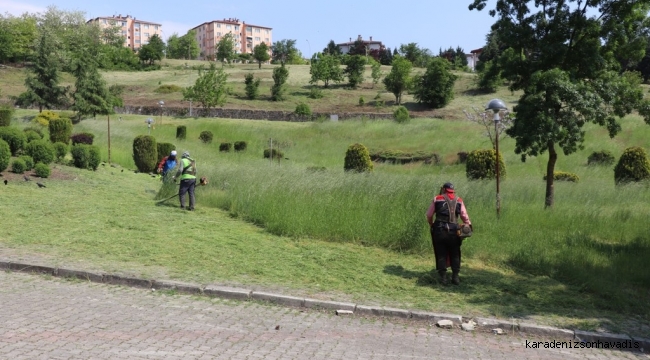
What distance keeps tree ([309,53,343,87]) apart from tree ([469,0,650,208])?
68.3m

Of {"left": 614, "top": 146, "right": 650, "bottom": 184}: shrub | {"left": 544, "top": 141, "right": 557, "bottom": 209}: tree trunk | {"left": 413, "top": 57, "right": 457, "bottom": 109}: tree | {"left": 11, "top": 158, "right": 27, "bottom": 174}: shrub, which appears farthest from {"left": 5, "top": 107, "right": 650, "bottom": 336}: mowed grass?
{"left": 413, "top": 57, "right": 457, "bottom": 109}: tree

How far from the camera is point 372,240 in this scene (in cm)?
1094

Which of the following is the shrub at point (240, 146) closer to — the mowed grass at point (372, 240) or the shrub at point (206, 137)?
the shrub at point (206, 137)

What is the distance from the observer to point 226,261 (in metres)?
9.06

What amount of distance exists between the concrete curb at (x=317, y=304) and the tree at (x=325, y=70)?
7499cm

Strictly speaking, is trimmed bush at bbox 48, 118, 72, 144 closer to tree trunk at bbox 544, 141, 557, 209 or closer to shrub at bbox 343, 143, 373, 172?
shrub at bbox 343, 143, 373, 172

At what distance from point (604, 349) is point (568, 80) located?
7479mm

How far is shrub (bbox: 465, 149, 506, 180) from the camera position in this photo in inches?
849

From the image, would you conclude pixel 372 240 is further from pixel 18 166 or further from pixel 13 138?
pixel 13 138

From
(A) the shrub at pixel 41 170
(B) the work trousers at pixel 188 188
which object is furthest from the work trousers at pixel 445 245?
(A) the shrub at pixel 41 170

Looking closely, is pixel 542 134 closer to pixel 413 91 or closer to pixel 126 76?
pixel 413 91

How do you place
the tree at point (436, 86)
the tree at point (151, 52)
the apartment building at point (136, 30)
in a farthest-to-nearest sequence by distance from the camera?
1. the apartment building at point (136, 30)
2. the tree at point (151, 52)
3. the tree at point (436, 86)

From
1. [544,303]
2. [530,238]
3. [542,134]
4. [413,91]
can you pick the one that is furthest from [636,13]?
[413,91]

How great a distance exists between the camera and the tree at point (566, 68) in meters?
12.5
